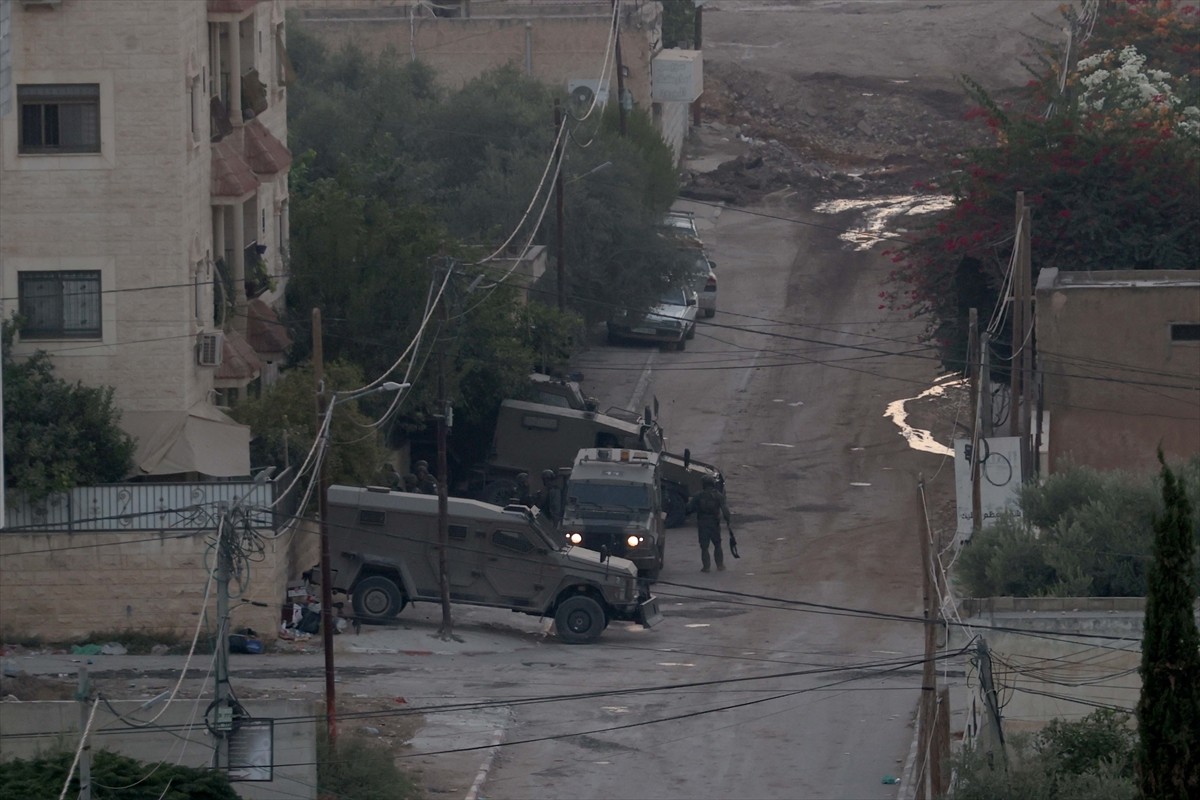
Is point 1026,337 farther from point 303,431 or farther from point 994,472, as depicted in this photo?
point 303,431

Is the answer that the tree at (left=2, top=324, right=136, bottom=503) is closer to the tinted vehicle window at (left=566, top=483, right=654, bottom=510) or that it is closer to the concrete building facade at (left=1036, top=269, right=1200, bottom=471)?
the tinted vehicle window at (left=566, top=483, right=654, bottom=510)

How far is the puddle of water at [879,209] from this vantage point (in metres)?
52.4

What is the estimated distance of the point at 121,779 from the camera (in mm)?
18312

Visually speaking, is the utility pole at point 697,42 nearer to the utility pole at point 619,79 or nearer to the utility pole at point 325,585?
the utility pole at point 619,79

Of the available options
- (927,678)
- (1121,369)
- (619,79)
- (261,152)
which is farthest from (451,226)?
(927,678)

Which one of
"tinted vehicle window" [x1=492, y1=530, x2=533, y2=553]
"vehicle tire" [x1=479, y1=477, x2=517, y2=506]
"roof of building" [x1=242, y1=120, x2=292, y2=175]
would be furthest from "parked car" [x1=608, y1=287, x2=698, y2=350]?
"tinted vehicle window" [x1=492, y1=530, x2=533, y2=553]

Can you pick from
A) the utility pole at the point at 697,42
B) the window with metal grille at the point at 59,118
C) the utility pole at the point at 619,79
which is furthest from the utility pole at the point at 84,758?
the utility pole at the point at 697,42

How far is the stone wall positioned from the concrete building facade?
1232 centimetres

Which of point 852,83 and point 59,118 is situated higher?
point 852,83

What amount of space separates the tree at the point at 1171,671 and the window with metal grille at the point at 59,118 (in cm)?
1998

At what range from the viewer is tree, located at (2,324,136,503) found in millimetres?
26078

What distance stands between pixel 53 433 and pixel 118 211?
11.5 feet

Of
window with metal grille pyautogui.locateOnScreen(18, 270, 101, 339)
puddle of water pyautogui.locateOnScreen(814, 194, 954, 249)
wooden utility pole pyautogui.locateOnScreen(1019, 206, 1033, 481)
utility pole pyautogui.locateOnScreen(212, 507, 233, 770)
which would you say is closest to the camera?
utility pole pyautogui.locateOnScreen(212, 507, 233, 770)

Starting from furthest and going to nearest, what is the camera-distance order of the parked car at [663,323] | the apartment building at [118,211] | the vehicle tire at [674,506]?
the parked car at [663,323]
the vehicle tire at [674,506]
the apartment building at [118,211]
